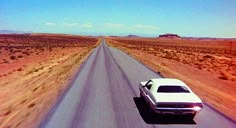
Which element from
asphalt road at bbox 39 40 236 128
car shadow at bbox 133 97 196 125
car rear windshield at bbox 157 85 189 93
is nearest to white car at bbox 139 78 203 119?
car rear windshield at bbox 157 85 189 93

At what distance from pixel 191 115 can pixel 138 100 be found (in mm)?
3607

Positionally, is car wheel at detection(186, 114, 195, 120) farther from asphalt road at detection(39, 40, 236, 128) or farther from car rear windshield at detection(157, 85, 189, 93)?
car rear windshield at detection(157, 85, 189, 93)

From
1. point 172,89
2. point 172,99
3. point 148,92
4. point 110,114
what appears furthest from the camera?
point 148,92

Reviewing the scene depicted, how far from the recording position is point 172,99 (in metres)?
11.7

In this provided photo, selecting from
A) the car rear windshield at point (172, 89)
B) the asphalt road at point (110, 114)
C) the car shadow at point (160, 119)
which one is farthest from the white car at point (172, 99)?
the asphalt road at point (110, 114)

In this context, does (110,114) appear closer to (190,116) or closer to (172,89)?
(172,89)

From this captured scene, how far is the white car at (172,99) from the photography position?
11.5m

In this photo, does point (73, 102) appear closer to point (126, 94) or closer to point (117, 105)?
point (117, 105)

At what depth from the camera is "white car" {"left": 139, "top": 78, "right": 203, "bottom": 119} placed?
11539 mm

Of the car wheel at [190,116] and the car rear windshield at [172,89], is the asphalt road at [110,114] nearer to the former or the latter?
the car wheel at [190,116]

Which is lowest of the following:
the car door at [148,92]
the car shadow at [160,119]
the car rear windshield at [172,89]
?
the car shadow at [160,119]

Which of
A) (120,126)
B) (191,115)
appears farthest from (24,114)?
(191,115)

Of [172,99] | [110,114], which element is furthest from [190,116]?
[110,114]

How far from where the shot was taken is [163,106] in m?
11.6
